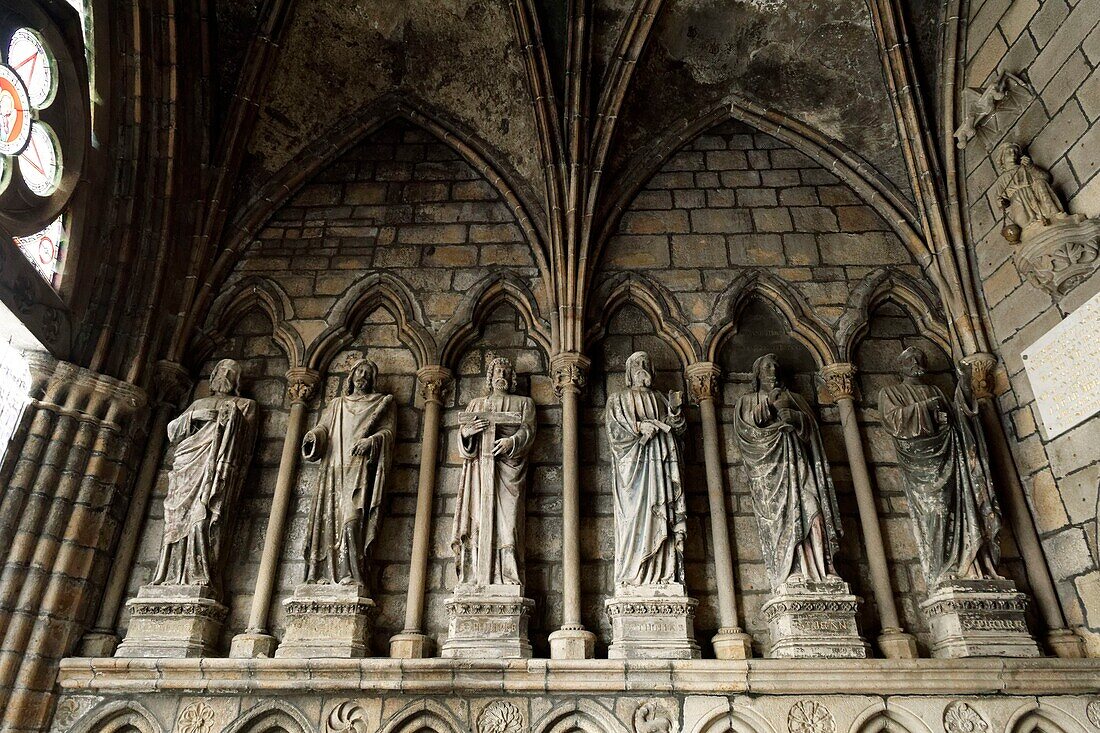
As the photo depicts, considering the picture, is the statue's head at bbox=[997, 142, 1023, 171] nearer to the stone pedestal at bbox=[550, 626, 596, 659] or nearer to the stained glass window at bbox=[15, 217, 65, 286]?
the stone pedestal at bbox=[550, 626, 596, 659]

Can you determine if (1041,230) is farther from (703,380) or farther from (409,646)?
(409,646)

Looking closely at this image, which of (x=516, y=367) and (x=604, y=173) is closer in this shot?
(x=516, y=367)

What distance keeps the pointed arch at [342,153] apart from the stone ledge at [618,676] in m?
2.67

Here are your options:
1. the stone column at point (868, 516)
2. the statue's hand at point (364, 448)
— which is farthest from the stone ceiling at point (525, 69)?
the statue's hand at point (364, 448)

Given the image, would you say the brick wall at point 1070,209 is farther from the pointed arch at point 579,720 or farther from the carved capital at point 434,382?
the carved capital at point 434,382

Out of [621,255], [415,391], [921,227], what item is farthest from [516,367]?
[921,227]

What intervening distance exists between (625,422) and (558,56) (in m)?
3.40

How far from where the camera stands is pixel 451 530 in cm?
571

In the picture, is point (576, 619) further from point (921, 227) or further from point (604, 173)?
point (921, 227)

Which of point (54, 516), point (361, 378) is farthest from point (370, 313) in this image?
point (54, 516)

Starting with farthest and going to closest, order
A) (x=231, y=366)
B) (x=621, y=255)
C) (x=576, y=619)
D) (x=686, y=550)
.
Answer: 1. (x=621, y=255)
2. (x=231, y=366)
3. (x=686, y=550)
4. (x=576, y=619)

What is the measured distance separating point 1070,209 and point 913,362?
147cm

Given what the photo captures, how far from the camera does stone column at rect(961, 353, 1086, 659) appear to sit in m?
5.04

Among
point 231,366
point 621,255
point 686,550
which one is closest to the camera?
point 686,550
